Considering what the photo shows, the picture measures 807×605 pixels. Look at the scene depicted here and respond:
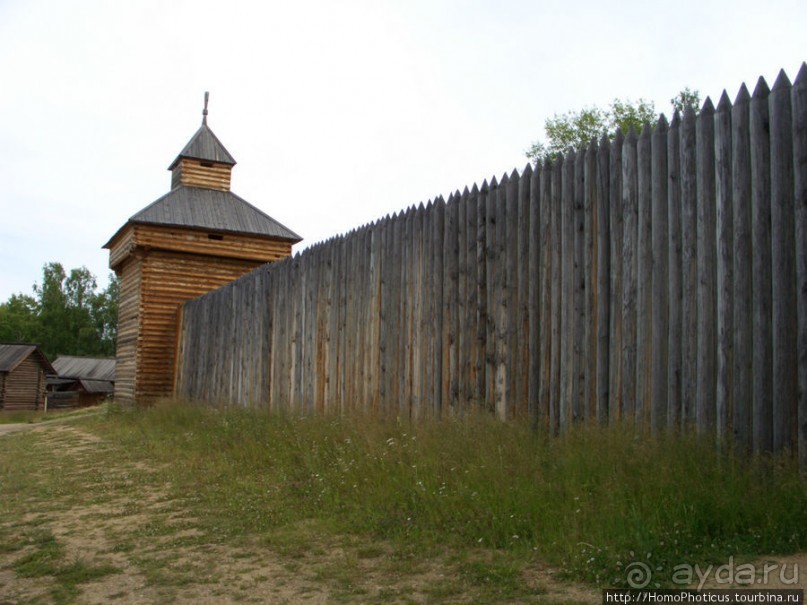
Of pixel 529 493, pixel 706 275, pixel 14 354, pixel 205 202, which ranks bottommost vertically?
pixel 529 493

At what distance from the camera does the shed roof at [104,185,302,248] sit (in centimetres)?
1958

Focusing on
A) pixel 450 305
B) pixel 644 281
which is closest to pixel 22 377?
pixel 450 305

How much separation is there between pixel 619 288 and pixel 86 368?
197 feet

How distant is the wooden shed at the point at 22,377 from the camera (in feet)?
145

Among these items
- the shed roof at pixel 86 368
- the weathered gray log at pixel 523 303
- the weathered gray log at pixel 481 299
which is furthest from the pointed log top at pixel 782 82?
the shed roof at pixel 86 368

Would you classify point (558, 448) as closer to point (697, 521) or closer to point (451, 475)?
point (451, 475)

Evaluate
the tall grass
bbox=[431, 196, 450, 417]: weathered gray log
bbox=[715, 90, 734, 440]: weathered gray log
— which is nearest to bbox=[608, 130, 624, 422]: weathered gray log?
the tall grass

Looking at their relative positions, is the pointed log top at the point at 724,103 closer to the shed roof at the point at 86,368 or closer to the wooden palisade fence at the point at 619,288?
the wooden palisade fence at the point at 619,288

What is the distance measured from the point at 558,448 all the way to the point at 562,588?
5.42ft

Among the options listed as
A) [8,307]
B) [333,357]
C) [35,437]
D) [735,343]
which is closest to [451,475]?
[735,343]

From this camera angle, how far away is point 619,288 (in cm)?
529

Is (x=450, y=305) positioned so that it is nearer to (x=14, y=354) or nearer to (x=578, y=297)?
(x=578, y=297)

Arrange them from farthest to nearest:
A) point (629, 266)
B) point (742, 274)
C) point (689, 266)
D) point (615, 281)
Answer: point (615, 281)
point (629, 266)
point (689, 266)
point (742, 274)

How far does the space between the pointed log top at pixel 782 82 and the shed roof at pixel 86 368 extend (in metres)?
58.3
